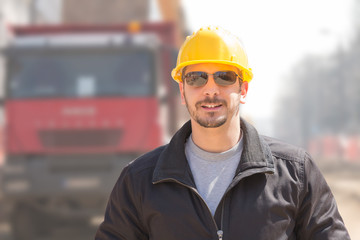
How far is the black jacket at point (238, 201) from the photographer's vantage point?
7.64ft

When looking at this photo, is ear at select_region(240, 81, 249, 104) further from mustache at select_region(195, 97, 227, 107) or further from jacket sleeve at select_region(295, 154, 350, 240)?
jacket sleeve at select_region(295, 154, 350, 240)

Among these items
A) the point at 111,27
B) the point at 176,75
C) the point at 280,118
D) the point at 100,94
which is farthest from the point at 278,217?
the point at 280,118

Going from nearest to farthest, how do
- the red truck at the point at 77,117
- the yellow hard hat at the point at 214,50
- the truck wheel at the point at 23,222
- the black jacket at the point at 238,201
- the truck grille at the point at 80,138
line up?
1. the black jacket at the point at 238,201
2. the yellow hard hat at the point at 214,50
3. the red truck at the point at 77,117
4. the truck grille at the point at 80,138
5. the truck wheel at the point at 23,222

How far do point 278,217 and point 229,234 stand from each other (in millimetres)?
212

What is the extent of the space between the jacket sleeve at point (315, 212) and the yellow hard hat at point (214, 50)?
515 millimetres

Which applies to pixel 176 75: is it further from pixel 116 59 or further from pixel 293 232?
pixel 116 59

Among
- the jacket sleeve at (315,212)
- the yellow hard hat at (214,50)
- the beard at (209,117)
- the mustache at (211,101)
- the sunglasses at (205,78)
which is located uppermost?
the yellow hard hat at (214,50)

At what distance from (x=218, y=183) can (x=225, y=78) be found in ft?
1.44

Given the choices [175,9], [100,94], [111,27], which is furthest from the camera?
[175,9]

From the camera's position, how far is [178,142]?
2537 millimetres

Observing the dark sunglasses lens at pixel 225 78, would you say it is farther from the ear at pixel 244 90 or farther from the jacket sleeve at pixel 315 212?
the jacket sleeve at pixel 315 212

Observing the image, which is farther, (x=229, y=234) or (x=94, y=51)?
(x=94, y=51)

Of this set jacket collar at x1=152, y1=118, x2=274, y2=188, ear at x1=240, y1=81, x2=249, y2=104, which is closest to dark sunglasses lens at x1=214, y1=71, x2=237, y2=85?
ear at x1=240, y1=81, x2=249, y2=104

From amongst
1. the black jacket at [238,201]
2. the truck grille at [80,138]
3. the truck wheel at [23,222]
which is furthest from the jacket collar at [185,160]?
the truck wheel at [23,222]
